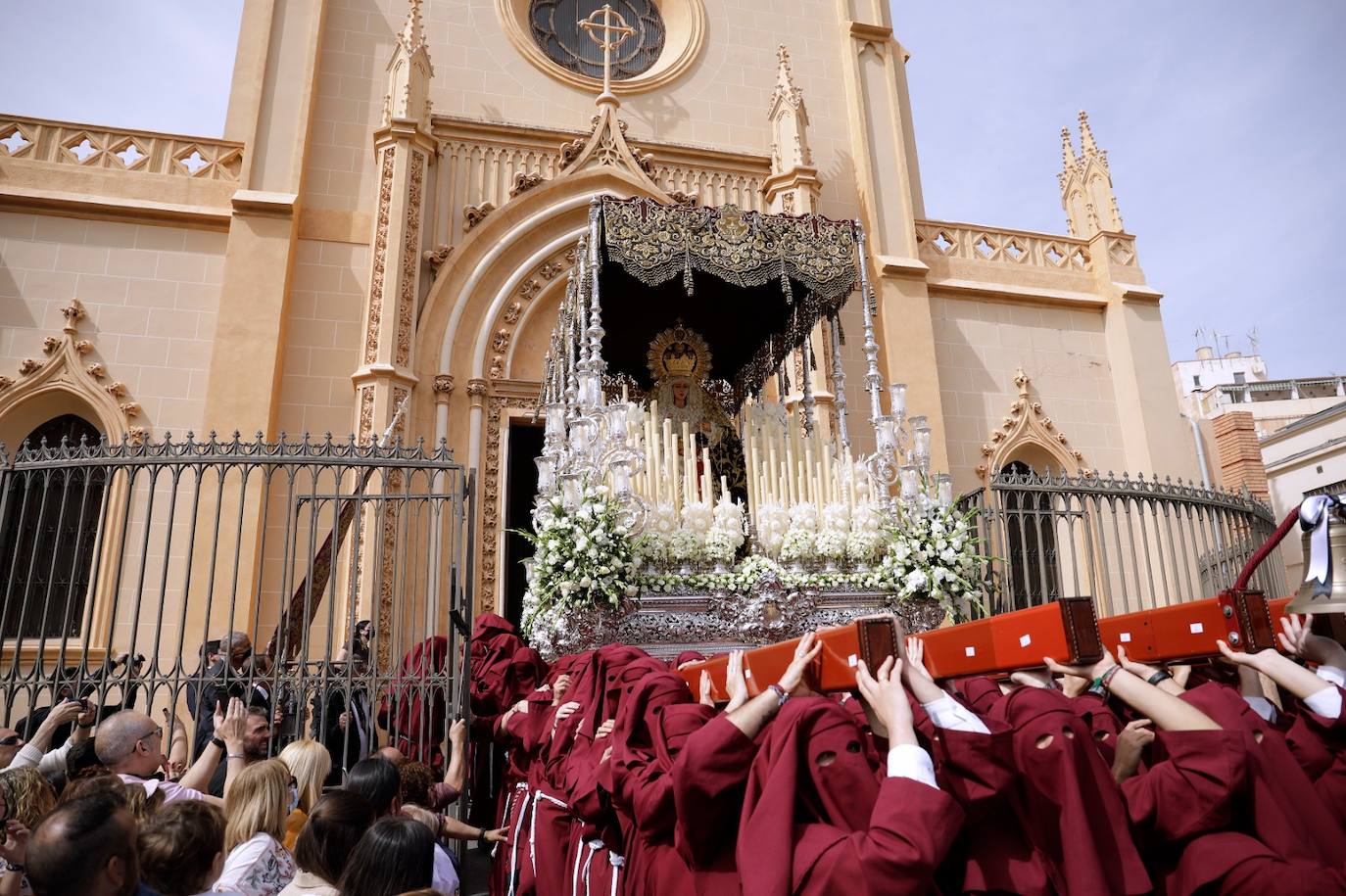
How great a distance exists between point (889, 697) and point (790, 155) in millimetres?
12226

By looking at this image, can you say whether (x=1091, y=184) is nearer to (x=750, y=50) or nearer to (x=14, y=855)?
(x=750, y=50)

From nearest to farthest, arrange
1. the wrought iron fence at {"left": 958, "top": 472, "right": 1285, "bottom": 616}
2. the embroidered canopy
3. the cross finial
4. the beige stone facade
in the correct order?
the embroidered canopy < the wrought iron fence at {"left": 958, "top": 472, "right": 1285, "bottom": 616} < the beige stone facade < the cross finial

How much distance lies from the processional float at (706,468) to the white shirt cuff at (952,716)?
14.7ft

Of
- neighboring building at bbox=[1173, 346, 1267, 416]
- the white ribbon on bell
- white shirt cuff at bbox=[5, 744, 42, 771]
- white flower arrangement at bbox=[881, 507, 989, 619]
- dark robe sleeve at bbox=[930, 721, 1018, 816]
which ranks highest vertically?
neighboring building at bbox=[1173, 346, 1267, 416]

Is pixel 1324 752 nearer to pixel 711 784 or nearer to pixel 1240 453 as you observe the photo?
pixel 711 784

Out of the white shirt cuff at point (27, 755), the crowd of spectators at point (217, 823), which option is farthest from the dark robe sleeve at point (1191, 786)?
the white shirt cuff at point (27, 755)

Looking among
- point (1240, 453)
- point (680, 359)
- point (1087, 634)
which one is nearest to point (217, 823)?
point (1087, 634)

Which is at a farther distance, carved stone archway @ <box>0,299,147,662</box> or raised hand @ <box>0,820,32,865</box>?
carved stone archway @ <box>0,299,147,662</box>

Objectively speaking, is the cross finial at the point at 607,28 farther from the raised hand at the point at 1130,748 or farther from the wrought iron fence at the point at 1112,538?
the raised hand at the point at 1130,748

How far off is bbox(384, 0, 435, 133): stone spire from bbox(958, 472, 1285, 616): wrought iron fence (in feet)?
27.9

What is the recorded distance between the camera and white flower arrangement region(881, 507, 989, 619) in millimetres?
7293

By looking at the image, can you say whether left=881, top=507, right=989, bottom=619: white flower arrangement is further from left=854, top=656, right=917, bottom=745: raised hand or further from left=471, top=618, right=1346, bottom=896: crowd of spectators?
left=854, top=656, right=917, bottom=745: raised hand

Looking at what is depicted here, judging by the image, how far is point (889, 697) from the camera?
222cm

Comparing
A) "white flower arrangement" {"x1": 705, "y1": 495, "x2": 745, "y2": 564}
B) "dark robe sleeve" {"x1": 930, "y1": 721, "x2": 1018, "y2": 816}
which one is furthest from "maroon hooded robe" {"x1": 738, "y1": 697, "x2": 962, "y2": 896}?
"white flower arrangement" {"x1": 705, "y1": 495, "x2": 745, "y2": 564}
